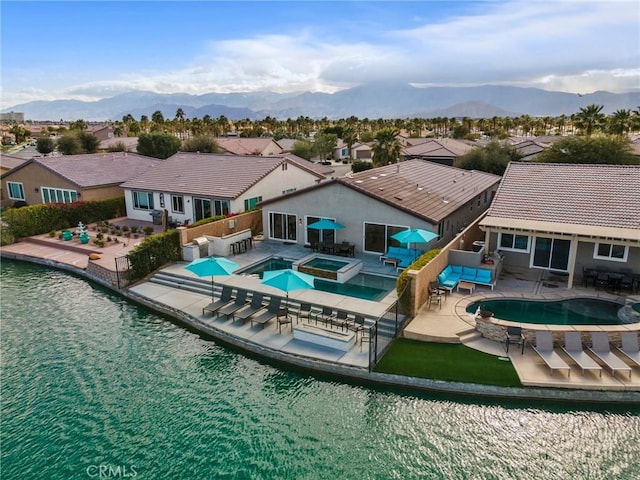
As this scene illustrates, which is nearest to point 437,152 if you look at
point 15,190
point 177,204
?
point 177,204

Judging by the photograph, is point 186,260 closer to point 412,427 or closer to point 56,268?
point 56,268

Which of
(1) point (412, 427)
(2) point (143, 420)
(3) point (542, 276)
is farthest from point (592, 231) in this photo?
(2) point (143, 420)

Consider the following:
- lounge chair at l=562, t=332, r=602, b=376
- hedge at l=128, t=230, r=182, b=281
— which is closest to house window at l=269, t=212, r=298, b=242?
hedge at l=128, t=230, r=182, b=281

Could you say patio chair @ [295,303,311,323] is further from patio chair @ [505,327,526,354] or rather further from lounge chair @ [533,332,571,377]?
lounge chair @ [533,332,571,377]

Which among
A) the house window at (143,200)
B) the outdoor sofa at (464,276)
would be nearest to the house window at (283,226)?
the outdoor sofa at (464,276)

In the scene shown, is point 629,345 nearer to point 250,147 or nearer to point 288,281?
point 288,281

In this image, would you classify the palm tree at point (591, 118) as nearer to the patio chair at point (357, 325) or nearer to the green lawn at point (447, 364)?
the green lawn at point (447, 364)
